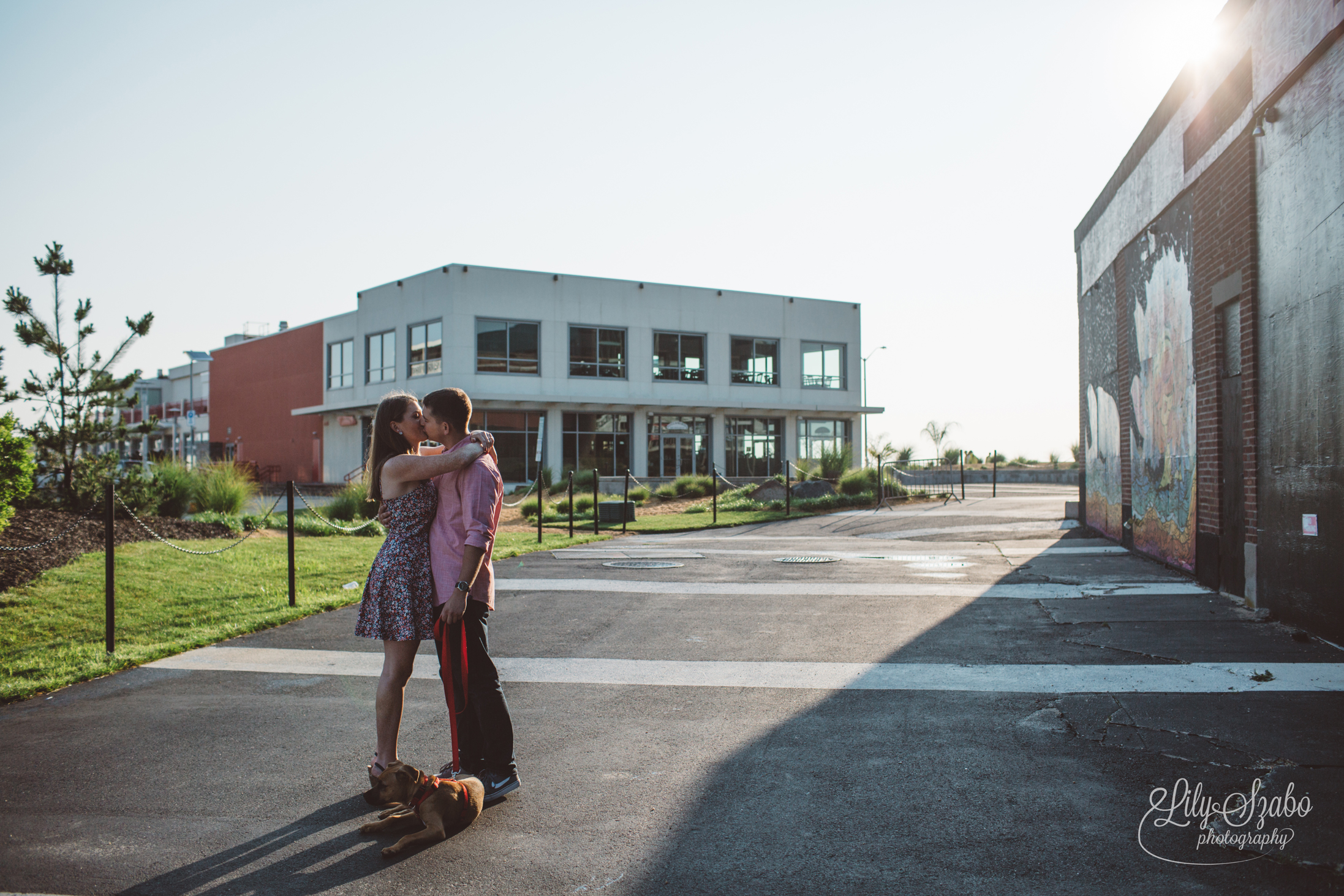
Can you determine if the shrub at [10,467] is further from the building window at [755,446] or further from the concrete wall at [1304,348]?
the building window at [755,446]

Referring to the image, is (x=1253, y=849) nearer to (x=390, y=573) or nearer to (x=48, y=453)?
(x=390, y=573)

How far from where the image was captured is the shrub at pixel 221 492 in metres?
17.7

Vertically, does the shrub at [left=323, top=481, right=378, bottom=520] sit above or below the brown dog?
above

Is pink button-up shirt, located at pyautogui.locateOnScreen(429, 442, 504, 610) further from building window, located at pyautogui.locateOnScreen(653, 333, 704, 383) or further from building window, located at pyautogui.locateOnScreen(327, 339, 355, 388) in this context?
building window, located at pyautogui.locateOnScreen(327, 339, 355, 388)

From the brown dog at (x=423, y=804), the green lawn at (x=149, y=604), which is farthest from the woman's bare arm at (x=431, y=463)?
the green lawn at (x=149, y=604)

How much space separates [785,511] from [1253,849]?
812 inches

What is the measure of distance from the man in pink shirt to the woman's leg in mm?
165

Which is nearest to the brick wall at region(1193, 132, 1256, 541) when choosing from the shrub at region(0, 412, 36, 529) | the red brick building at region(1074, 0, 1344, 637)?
the red brick building at region(1074, 0, 1344, 637)

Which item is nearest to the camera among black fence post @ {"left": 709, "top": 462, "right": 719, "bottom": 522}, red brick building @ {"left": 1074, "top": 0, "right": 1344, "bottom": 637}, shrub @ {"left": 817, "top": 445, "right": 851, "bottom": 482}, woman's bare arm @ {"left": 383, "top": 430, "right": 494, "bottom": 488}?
woman's bare arm @ {"left": 383, "top": 430, "right": 494, "bottom": 488}

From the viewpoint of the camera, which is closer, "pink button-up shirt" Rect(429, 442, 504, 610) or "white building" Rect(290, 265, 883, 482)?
"pink button-up shirt" Rect(429, 442, 504, 610)

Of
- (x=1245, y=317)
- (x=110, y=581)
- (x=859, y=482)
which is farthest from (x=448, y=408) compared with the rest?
(x=859, y=482)

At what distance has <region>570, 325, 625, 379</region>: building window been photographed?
125 feet

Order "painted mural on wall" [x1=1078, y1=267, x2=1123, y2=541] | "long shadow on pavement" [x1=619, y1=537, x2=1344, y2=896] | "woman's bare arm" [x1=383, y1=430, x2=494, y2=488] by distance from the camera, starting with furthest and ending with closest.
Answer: "painted mural on wall" [x1=1078, y1=267, x2=1123, y2=541], "woman's bare arm" [x1=383, y1=430, x2=494, y2=488], "long shadow on pavement" [x1=619, y1=537, x2=1344, y2=896]

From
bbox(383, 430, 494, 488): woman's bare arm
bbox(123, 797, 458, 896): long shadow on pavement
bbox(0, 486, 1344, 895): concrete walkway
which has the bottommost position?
bbox(123, 797, 458, 896): long shadow on pavement
